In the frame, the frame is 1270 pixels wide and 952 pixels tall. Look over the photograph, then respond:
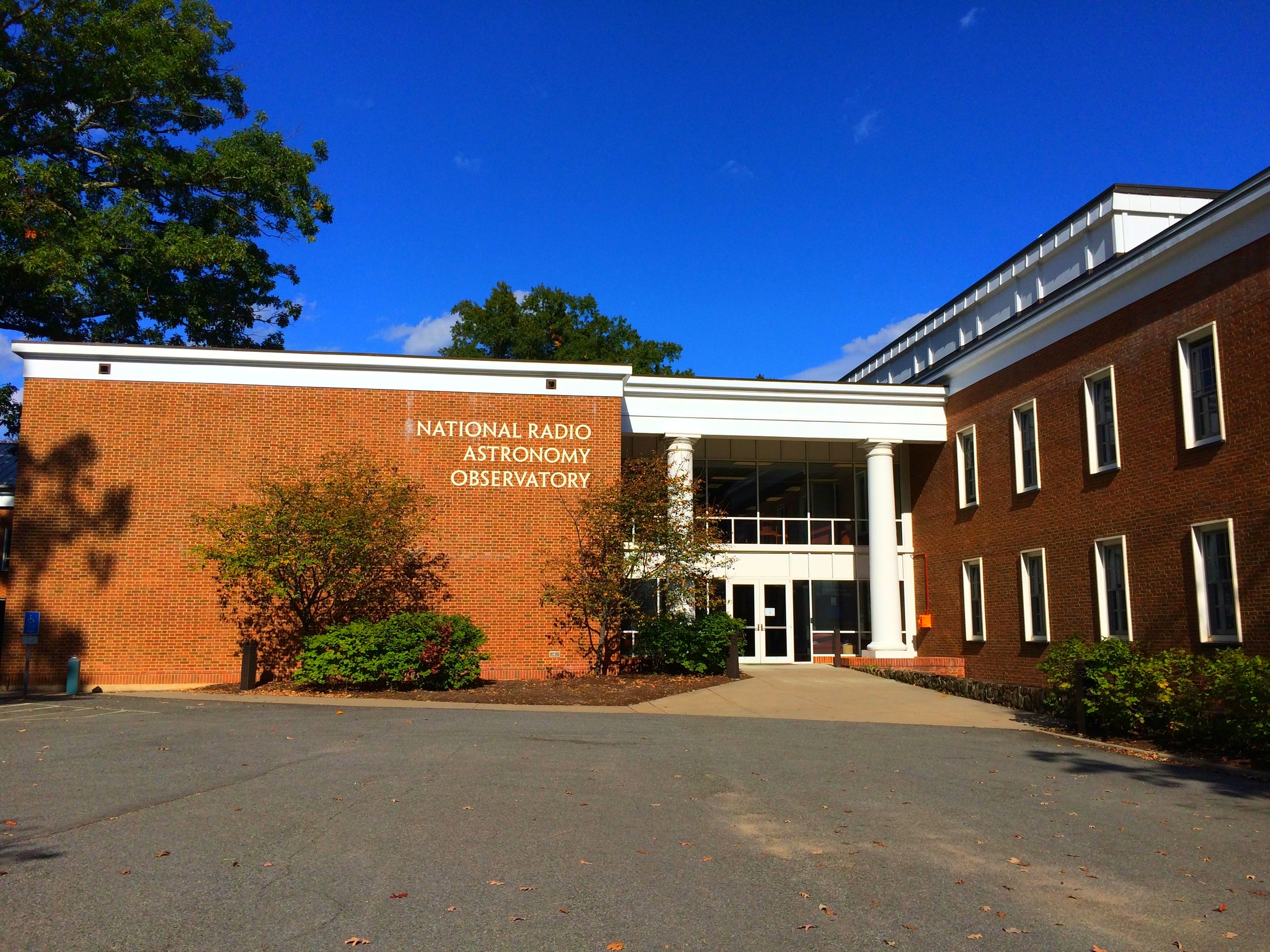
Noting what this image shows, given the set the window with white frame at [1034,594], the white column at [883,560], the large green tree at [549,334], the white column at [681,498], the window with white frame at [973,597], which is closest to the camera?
the window with white frame at [1034,594]

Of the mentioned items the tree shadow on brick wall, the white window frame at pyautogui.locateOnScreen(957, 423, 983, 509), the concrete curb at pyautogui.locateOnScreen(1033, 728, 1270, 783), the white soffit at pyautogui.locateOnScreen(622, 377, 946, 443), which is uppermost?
the white soffit at pyautogui.locateOnScreen(622, 377, 946, 443)

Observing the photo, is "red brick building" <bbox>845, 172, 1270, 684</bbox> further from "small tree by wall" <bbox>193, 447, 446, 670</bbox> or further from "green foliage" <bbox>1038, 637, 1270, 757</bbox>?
"small tree by wall" <bbox>193, 447, 446, 670</bbox>

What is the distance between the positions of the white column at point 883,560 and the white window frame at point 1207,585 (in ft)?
28.9

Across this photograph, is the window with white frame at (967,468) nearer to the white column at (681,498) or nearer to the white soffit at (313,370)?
the white column at (681,498)

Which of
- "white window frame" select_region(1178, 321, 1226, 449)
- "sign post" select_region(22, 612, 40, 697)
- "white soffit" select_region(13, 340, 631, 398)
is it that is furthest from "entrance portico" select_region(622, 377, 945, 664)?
"sign post" select_region(22, 612, 40, 697)

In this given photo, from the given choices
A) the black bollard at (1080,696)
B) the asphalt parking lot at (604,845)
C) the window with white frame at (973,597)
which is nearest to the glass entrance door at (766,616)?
the window with white frame at (973,597)

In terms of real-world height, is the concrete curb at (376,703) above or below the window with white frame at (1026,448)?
below

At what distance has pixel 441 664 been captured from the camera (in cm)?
1839

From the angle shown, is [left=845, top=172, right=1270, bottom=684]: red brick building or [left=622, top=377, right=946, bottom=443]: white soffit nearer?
[left=845, top=172, right=1270, bottom=684]: red brick building

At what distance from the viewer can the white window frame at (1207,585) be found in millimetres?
15016

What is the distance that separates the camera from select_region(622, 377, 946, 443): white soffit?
947 inches

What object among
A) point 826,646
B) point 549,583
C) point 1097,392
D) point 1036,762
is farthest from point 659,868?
point 826,646

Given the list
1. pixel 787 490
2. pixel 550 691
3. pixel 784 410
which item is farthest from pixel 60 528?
pixel 787 490

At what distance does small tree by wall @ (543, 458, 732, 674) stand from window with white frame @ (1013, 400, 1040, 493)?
22.2ft
